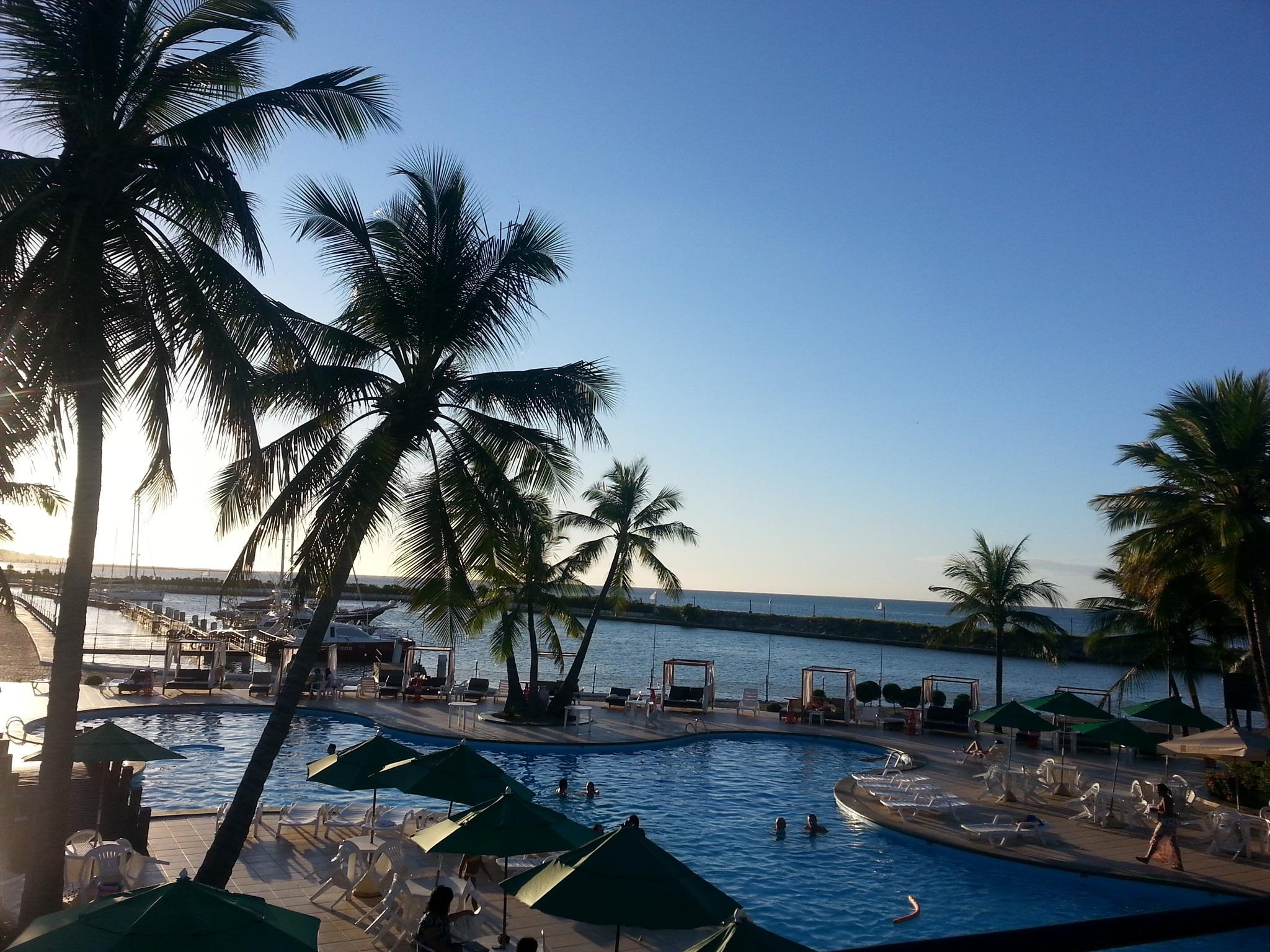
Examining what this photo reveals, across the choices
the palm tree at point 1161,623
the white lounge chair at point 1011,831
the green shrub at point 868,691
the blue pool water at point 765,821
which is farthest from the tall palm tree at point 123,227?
the green shrub at point 868,691

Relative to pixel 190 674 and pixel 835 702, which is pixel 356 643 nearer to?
pixel 190 674

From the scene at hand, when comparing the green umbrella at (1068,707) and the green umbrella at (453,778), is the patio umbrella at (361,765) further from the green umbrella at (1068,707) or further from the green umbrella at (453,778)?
the green umbrella at (1068,707)

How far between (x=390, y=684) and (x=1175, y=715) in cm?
2115

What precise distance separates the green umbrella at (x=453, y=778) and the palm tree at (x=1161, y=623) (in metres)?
16.7

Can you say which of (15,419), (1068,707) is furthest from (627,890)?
(1068,707)

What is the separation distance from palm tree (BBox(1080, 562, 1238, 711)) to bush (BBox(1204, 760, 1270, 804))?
181 inches

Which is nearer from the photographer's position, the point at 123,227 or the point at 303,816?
the point at 123,227

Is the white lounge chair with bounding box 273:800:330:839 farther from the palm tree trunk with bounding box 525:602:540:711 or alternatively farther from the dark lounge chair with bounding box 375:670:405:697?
the dark lounge chair with bounding box 375:670:405:697

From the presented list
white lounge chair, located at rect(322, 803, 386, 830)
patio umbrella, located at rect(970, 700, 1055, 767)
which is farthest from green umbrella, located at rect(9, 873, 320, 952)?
patio umbrella, located at rect(970, 700, 1055, 767)

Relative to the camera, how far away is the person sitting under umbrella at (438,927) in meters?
8.52

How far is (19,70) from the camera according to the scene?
7.76 metres

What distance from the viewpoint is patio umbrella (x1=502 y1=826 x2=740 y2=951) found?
23.4ft

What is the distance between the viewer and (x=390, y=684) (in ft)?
93.3

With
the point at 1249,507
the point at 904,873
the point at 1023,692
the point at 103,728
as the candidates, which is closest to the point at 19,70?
the point at 103,728
